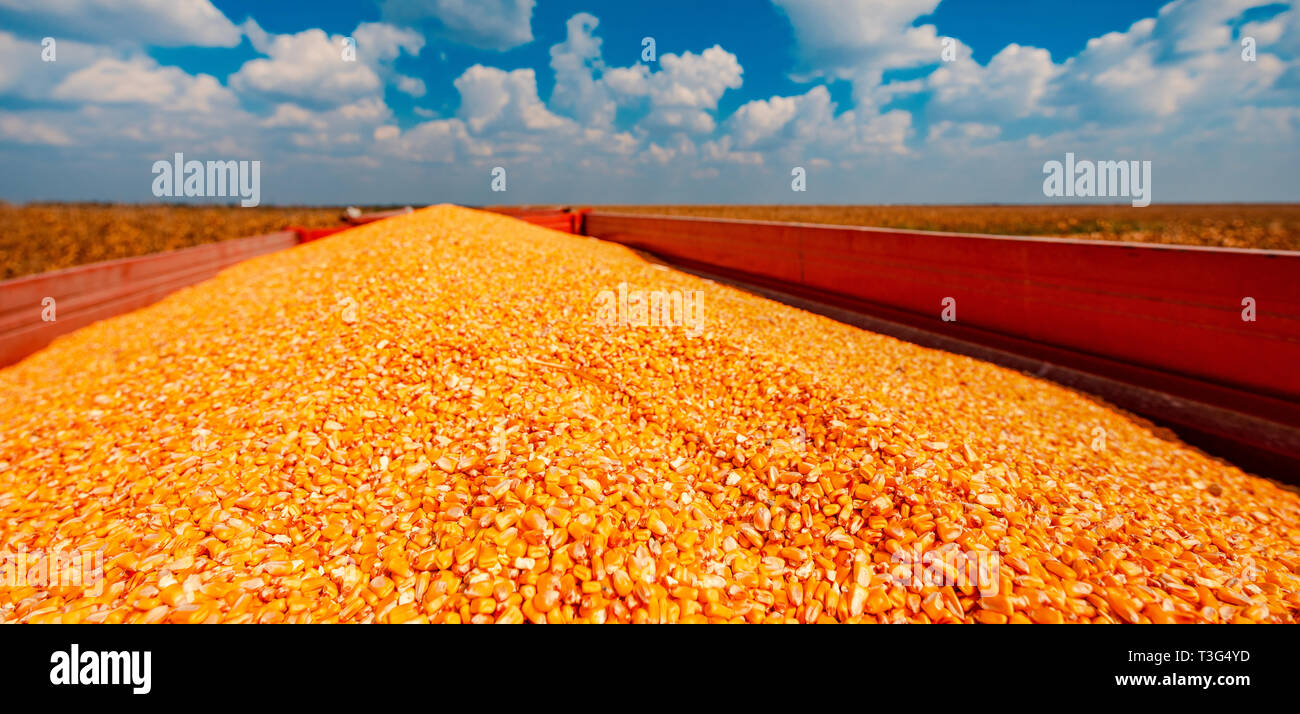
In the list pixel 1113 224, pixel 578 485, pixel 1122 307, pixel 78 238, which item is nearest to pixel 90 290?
pixel 78 238

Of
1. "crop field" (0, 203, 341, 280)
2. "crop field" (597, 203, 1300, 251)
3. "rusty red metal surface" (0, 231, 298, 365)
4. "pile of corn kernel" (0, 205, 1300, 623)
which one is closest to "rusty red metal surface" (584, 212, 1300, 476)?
"pile of corn kernel" (0, 205, 1300, 623)

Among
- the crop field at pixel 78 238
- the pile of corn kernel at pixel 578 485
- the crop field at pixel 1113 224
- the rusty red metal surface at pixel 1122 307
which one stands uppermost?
the crop field at pixel 1113 224

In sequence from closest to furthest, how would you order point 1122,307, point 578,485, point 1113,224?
point 578,485
point 1122,307
point 1113,224

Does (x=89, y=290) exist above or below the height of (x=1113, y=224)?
below

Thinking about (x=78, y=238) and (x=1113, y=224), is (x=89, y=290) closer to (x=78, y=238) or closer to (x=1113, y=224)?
(x=78, y=238)

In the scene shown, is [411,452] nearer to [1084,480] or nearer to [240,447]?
[240,447]

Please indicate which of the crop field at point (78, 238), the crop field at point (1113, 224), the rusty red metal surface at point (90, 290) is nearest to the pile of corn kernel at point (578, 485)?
the rusty red metal surface at point (90, 290)

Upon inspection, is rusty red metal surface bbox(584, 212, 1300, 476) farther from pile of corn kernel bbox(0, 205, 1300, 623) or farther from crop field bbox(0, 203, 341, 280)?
crop field bbox(0, 203, 341, 280)

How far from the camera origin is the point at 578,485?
96.3 inches

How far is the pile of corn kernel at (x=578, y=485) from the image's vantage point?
2012 millimetres

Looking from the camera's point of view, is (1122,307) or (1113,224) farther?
(1113,224)

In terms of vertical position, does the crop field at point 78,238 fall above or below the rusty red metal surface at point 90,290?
above

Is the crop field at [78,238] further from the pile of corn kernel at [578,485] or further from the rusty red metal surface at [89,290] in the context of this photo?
the pile of corn kernel at [578,485]
